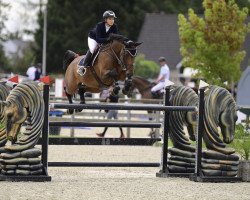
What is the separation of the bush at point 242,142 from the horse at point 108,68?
1932mm

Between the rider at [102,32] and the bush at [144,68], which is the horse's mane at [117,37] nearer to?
the rider at [102,32]

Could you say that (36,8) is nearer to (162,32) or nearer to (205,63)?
(162,32)

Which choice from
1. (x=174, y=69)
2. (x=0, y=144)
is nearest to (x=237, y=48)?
(x=0, y=144)

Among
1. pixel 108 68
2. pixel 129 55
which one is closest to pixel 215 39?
pixel 108 68

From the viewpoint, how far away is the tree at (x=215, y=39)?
3148 centimetres

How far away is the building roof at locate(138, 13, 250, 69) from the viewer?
68.2 meters

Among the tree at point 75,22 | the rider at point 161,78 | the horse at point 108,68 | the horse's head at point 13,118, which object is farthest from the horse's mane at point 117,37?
the tree at point 75,22

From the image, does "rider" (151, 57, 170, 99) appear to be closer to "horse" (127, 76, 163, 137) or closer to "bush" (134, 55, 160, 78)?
"horse" (127, 76, 163, 137)

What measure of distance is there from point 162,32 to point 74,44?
7.56 metres

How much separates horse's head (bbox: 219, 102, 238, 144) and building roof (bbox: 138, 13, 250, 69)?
5506 centimetres

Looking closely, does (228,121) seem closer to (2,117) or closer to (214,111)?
(214,111)

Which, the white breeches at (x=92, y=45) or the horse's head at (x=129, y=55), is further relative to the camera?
the white breeches at (x=92, y=45)

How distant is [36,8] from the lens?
302ft

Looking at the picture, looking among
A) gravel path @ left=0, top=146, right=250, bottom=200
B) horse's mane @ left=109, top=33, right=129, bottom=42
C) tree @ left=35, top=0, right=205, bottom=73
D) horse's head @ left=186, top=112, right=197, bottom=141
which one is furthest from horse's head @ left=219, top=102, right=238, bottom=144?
tree @ left=35, top=0, right=205, bottom=73
